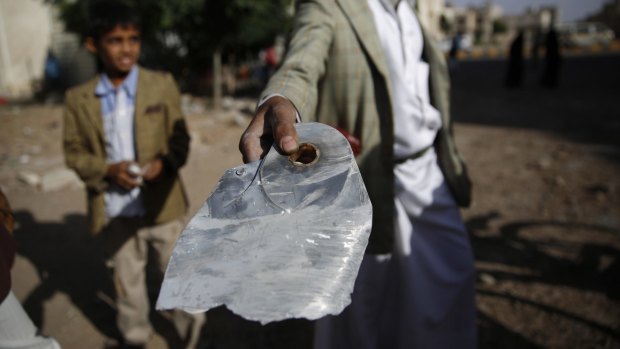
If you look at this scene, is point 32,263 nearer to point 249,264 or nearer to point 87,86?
point 87,86

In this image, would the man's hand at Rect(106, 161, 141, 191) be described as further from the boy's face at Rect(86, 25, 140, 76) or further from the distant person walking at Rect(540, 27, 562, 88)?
the distant person walking at Rect(540, 27, 562, 88)

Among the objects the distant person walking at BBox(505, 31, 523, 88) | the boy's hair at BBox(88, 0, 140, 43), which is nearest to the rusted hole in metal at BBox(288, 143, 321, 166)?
the boy's hair at BBox(88, 0, 140, 43)

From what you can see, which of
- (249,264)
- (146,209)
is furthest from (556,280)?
(249,264)

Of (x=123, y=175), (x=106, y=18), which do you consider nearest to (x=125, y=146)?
(x=123, y=175)

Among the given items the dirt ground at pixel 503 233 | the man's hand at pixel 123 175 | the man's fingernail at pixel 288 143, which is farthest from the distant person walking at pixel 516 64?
the man's fingernail at pixel 288 143

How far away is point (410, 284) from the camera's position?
169 cm

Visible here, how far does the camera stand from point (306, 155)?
87 cm

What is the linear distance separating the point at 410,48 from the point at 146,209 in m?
1.39

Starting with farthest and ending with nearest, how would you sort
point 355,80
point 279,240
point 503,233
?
1. point 503,233
2. point 355,80
3. point 279,240

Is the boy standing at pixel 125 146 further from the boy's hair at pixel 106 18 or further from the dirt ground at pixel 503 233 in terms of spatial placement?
the dirt ground at pixel 503 233

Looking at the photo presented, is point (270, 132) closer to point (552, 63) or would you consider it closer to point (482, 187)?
point (482, 187)

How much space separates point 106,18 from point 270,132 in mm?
1458

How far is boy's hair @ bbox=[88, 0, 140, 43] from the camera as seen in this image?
1942 millimetres

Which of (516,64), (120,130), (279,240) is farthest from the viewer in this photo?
(516,64)
